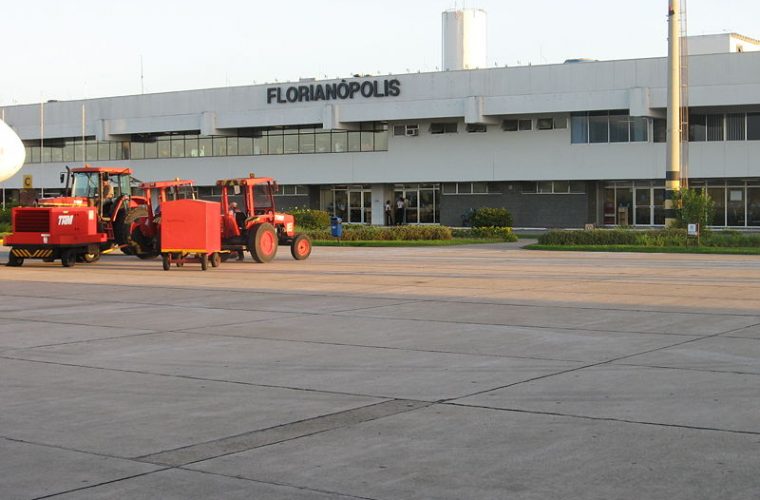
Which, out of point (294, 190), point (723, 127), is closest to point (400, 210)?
point (294, 190)

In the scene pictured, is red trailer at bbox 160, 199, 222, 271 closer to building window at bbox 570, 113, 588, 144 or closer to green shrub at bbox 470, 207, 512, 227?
green shrub at bbox 470, 207, 512, 227

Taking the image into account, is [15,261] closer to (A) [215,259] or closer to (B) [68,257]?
(B) [68,257]

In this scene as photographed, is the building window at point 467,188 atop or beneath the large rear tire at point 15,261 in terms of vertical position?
atop

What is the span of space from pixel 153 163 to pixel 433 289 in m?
54.0

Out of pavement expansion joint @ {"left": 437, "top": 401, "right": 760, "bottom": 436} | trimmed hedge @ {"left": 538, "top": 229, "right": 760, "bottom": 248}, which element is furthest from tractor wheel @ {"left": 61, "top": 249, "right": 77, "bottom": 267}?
pavement expansion joint @ {"left": 437, "top": 401, "right": 760, "bottom": 436}

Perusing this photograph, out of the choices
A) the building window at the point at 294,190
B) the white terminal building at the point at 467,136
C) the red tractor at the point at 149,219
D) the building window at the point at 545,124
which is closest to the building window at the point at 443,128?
the white terminal building at the point at 467,136

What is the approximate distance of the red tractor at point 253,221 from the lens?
27.6m

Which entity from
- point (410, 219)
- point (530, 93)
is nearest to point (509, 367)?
point (530, 93)

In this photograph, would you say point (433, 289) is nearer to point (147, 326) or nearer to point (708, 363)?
point (147, 326)

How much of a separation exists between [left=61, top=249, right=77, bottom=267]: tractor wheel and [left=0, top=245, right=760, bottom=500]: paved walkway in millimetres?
8159

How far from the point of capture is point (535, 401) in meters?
9.03

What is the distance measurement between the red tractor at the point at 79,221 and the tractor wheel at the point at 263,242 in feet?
12.3

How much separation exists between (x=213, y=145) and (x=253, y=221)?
137 ft

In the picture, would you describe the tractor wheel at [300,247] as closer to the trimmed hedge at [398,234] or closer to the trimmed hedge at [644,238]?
the trimmed hedge at [644,238]
